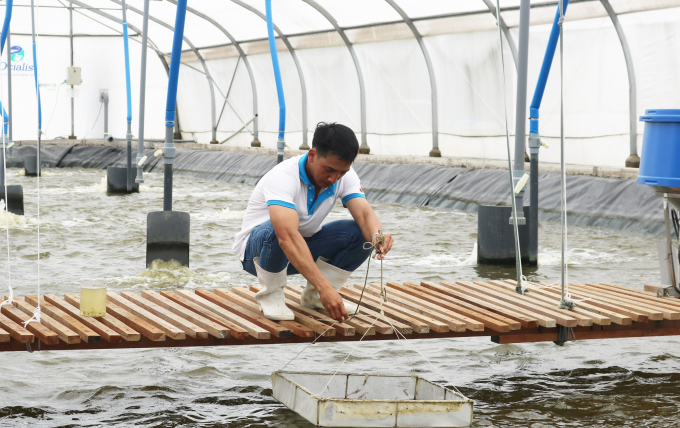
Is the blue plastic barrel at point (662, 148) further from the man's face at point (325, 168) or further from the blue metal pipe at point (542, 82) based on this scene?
the blue metal pipe at point (542, 82)

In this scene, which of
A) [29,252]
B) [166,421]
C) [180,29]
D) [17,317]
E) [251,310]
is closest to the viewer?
[166,421]

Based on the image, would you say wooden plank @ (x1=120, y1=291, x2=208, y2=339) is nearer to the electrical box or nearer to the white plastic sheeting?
the white plastic sheeting

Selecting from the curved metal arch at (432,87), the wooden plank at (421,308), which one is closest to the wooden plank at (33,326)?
the wooden plank at (421,308)

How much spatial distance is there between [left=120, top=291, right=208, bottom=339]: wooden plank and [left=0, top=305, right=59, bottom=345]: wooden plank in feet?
1.83

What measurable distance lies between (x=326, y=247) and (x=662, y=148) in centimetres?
185

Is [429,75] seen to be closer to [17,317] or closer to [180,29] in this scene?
[180,29]

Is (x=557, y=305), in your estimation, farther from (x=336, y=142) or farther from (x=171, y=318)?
(x=171, y=318)

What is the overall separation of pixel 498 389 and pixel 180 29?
4.47 m

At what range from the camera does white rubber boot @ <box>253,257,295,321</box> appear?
4254 millimetres

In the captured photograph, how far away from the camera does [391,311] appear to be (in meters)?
4.46

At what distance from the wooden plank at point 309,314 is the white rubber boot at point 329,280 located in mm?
50

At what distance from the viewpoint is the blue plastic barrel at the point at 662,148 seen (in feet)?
14.8

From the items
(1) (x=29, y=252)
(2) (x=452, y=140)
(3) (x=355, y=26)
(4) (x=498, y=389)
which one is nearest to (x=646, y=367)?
(4) (x=498, y=389)

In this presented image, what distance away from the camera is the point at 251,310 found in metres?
4.48
